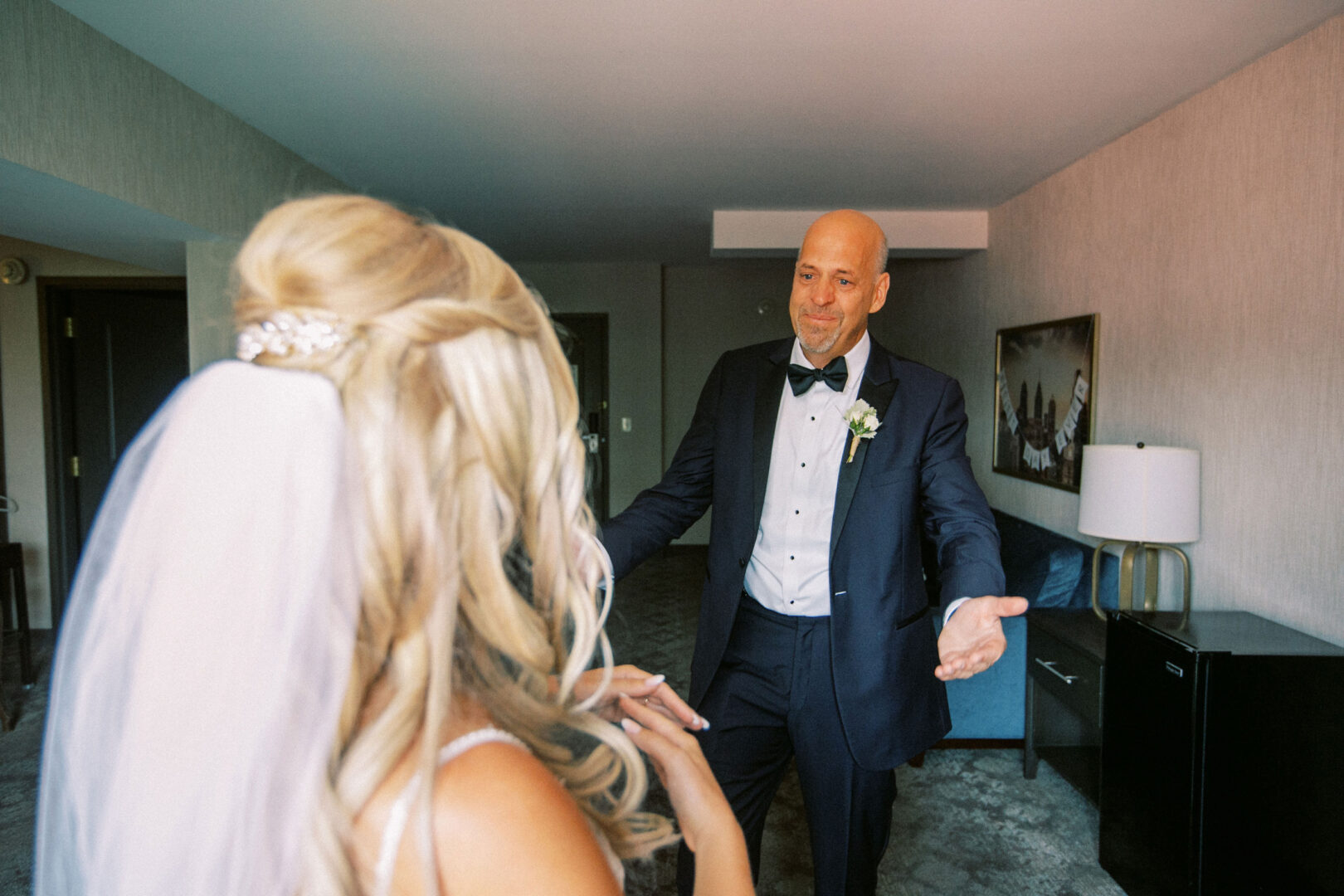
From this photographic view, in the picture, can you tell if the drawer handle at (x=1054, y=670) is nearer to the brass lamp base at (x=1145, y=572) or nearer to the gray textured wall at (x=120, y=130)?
the brass lamp base at (x=1145, y=572)

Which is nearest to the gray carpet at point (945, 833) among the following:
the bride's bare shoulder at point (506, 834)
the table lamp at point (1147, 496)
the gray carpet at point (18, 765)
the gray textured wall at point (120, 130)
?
the gray carpet at point (18, 765)

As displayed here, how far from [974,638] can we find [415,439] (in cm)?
111

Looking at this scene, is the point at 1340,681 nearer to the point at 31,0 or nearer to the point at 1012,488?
the point at 1012,488

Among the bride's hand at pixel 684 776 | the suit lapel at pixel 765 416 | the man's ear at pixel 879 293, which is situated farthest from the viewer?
the man's ear at pixel 879 293

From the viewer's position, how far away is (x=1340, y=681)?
2100 millimetres

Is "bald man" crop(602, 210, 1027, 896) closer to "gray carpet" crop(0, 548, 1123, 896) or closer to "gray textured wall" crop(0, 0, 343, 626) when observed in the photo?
"gray carpet" crop(0, 548, 1123, 896)

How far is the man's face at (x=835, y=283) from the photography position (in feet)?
6.24

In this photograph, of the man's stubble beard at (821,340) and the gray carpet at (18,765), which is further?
the gray carpet at (18,765)

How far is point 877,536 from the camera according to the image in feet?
5.68

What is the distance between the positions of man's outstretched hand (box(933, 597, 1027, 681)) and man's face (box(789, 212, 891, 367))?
76cm

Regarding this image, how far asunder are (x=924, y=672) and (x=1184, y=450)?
160 centimetres

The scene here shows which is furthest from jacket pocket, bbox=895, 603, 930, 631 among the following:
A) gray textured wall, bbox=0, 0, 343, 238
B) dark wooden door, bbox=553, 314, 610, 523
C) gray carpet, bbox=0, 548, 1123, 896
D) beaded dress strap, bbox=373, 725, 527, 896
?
dark wooden door, bbox=553, 314, 610, 523

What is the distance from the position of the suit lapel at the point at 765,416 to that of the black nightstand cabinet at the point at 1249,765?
1344 millimetres

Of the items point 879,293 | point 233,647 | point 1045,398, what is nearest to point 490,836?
point 233,647
